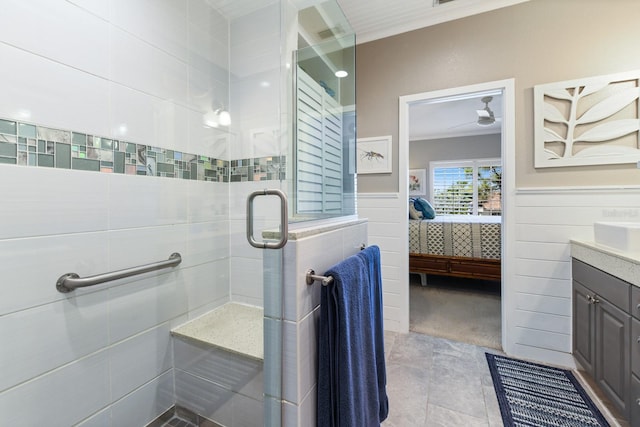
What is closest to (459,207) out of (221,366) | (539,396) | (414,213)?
(414,213)

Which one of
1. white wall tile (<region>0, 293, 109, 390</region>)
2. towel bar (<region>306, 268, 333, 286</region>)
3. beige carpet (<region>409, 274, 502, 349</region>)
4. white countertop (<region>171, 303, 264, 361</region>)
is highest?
towel bar (<region>306, 268, 333, 286</region>)

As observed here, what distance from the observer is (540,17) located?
2.01 meters

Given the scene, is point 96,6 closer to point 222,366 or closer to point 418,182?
point 222,366

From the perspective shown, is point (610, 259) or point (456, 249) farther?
point (456, 249)

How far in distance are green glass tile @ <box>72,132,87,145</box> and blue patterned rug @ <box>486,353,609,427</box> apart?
242 centimetres

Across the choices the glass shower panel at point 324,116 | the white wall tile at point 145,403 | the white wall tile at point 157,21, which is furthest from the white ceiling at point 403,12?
the white wall tile at point 145,403

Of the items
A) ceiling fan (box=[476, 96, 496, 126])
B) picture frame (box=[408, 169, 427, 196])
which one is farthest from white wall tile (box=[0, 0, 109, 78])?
picture frame (box=[408, 169, 427, 196])

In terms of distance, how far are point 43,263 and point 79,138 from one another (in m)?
0.51

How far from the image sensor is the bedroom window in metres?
5.90

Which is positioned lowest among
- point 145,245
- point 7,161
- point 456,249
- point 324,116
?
point 456,249

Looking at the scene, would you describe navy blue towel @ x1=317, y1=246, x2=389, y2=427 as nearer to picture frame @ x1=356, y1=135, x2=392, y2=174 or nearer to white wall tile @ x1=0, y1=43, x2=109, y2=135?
white wall tile @ x1=0, y1=43, x2=109, y2=135

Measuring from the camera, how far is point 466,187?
6.10 metres

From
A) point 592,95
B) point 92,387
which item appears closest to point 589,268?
point 592,95

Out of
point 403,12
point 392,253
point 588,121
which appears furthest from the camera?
point 392,253
